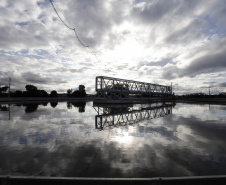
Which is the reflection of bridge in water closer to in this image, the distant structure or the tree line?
the distant structure

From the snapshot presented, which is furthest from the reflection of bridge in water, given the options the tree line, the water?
the tree line

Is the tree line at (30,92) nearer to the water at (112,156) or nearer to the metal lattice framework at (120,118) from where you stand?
the metal lattice framework at (120,118)

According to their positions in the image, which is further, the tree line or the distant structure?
the tree line

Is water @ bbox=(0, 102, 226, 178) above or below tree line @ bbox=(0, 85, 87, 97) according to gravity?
below

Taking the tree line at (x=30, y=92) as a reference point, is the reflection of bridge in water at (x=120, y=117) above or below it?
below

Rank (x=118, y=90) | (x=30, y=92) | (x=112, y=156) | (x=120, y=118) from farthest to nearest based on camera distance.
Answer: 1. (x=30, y=92)
2. (x=118, y=90)
3. (x=120, y=118)
4. (x=112, y=156)

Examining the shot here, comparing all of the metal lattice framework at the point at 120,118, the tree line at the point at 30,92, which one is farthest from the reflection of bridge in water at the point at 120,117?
the tree line at the point at 30,92

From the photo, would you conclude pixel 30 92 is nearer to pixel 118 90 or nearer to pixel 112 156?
pixel 118 90

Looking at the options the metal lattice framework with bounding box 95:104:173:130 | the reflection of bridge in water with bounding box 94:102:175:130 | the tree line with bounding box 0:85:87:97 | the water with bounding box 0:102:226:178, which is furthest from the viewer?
the tree line with bounding box 0:85:87:97

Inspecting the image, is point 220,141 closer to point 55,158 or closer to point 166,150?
point 166,150

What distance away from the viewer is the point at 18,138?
8094 millimetres

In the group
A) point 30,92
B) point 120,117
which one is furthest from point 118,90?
point 30,92
